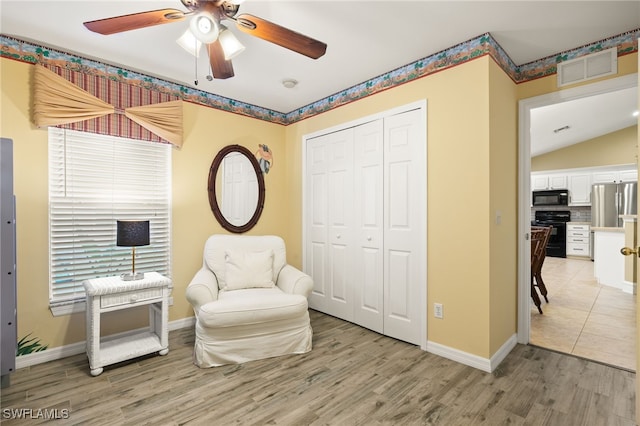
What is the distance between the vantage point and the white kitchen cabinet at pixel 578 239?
7465 mm

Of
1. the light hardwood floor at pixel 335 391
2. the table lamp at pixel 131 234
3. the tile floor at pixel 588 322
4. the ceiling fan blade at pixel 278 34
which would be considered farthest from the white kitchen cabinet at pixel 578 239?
the table lamp at pixel 131 234

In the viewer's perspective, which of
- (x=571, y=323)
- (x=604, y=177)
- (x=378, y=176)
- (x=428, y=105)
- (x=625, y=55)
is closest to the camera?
(x=625, y=55)

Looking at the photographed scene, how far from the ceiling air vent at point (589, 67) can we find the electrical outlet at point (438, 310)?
2106 millimetres

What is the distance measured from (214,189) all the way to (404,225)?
6.89 feet

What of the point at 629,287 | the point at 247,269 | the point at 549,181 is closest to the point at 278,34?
the point at 247,269

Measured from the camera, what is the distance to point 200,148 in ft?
11.0

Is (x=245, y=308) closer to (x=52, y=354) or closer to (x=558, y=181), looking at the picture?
(x=52, y=354)

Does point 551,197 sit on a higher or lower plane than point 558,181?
lower

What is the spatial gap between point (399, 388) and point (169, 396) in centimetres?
155

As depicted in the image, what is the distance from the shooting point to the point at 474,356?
2.39 metres

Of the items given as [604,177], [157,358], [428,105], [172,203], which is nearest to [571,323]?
[428,105]

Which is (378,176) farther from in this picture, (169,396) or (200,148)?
(169,396)

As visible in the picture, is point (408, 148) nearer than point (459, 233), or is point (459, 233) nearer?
point (459, 233)

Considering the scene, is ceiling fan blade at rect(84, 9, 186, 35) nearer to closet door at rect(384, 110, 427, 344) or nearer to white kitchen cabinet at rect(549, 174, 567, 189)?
closet door at rect(384, 110, 427, 344)
